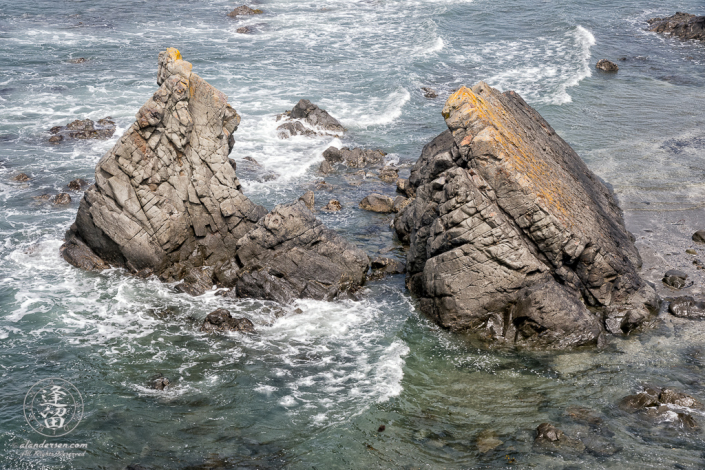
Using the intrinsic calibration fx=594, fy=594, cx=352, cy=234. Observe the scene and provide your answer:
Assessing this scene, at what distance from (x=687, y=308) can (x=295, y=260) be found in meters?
13.4

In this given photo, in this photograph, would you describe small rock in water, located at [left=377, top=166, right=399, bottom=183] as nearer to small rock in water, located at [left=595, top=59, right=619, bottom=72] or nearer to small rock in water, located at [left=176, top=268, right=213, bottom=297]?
small rock in water, located at [left=176, top=268, right=213, bottom=297]

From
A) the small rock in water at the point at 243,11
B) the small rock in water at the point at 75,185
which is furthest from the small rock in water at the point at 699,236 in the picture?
the small rock in water at the point at 243,11

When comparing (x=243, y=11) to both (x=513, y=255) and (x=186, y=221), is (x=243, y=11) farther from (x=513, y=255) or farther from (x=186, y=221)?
(x=513, y=255)

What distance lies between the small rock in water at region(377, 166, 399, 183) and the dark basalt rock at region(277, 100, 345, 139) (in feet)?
20.5

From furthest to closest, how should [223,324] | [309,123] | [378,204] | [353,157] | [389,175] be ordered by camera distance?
[309,123] < [353,157] < [389,175] < [378,204] < [223,324]

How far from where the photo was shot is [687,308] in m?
19.5

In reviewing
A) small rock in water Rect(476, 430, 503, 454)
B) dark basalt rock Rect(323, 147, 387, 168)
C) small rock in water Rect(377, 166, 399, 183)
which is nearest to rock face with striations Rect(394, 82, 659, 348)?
small rock in water Rect(476, 430, 503, 454)

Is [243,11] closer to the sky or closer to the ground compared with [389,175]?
closer to the sky

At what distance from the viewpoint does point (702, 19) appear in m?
56.1

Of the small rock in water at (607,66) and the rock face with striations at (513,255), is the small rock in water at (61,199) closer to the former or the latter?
the rock face with striations at (513,255)

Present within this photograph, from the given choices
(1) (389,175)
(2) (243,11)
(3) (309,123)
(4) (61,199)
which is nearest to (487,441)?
(1) (389,175)

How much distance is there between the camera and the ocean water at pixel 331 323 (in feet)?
47.5

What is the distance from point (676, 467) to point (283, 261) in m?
13.7

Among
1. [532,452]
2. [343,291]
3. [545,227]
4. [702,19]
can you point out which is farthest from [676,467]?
[702,19]
